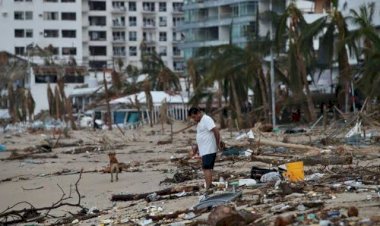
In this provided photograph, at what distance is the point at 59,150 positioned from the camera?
30125 millimetres

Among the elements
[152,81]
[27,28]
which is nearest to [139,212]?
[152,81]

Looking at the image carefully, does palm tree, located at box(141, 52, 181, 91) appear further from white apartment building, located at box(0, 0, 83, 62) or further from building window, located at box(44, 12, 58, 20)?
building window, located at box(44, 12, 58, 20)

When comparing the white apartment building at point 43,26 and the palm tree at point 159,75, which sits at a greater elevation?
the white apartment building at point 43,26

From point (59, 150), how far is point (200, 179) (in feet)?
54.8

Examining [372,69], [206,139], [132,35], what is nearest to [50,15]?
[132,35]

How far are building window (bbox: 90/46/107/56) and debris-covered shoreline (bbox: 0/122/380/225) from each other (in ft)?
289

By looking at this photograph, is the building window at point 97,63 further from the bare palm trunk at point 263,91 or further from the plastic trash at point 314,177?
the plastic trash at point 314,177

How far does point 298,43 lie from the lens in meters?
39.7

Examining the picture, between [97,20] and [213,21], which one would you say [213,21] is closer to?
[213,21]

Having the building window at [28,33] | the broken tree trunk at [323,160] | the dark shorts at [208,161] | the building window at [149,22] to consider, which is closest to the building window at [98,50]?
the building window at [149,22]

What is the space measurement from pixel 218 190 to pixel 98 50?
10049cm

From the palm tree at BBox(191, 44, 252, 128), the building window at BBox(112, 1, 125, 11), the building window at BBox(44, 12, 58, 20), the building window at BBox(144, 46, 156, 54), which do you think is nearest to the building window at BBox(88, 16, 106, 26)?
the building window at BBox(112, 1, 125, 11)

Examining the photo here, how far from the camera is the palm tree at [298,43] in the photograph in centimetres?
3947

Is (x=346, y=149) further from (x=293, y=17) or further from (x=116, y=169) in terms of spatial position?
(x=293, y=17)
